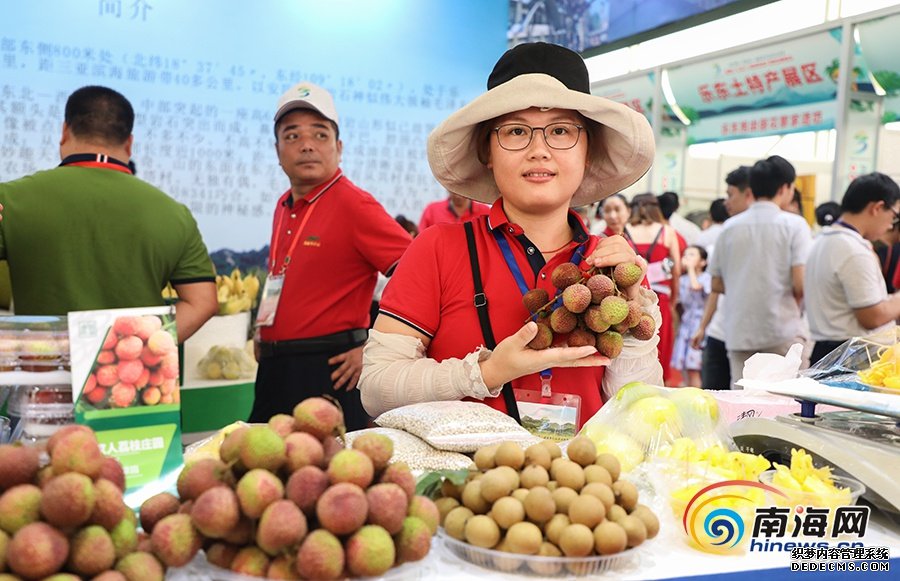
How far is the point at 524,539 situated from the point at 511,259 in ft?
3.35

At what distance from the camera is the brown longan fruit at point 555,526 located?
3.38 ft

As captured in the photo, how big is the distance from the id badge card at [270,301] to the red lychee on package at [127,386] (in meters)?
2.10

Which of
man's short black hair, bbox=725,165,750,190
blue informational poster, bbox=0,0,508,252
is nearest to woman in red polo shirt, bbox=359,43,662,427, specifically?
blue informational poster, bbox=0,0,508,252

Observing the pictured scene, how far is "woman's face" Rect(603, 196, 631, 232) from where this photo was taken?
6.26 metres

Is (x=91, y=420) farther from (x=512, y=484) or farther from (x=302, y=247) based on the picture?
(x=302, y=247)

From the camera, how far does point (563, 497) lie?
1.06m

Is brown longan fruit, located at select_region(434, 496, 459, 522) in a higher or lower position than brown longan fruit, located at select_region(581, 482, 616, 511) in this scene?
lower

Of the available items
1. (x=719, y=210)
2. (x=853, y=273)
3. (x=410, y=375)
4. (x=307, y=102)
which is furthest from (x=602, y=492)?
(x=719, y=210)

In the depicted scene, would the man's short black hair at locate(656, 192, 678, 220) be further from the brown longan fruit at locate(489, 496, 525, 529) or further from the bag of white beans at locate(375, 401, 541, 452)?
the brown longan fruit at locate(489, 496, 525, 529)

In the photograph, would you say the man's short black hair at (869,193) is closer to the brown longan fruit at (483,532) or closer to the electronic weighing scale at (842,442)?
the electronic weighing scale at (842,442)

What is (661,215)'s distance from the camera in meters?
6.50

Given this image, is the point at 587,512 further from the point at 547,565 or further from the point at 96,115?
the point at 96,115

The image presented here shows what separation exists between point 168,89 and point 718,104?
5.01 metres

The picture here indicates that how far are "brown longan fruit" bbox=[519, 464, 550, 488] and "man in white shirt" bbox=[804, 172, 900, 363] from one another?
11.1 ft
